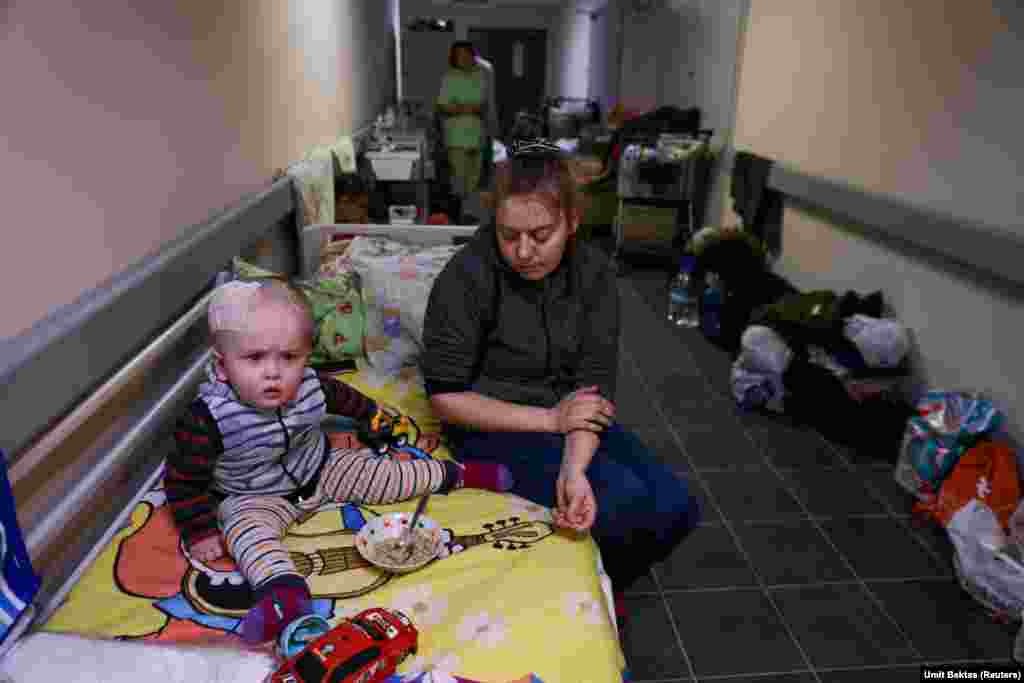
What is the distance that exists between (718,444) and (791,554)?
2.31 feet

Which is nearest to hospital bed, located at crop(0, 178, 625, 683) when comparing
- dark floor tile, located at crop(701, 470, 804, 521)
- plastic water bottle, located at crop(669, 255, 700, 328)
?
dark floor tile, located at crop(701, 470, 804, 521)

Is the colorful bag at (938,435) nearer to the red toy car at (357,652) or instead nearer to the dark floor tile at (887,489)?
the dark floor tile at (887,489)

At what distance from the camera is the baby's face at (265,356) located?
1.29 metres

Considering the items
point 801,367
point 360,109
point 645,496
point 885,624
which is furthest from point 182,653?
point 360,109

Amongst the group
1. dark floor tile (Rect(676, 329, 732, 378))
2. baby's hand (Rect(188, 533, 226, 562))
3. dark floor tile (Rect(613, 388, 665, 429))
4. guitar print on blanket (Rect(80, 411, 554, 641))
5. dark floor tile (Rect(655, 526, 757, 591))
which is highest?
baby's hand (Rect(188, 533, 226, 562))

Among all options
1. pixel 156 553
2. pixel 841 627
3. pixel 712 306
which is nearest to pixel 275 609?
pixel 156 553

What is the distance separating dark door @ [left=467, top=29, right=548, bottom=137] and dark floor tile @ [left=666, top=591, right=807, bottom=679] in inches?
430

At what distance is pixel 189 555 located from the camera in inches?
51.7

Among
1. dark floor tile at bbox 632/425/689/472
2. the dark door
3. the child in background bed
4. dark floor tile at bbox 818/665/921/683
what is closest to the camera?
the child in background bed

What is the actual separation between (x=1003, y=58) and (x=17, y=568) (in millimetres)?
3076

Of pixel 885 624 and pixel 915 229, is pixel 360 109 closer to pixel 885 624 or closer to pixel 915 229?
pixel 915 229

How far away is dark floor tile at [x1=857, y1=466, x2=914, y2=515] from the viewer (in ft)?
8.02

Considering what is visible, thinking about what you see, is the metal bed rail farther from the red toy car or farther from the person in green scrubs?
the person in green scrubs

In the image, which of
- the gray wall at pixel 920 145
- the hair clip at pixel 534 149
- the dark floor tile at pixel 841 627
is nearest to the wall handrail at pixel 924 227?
the gray wall at pixel 920 145
